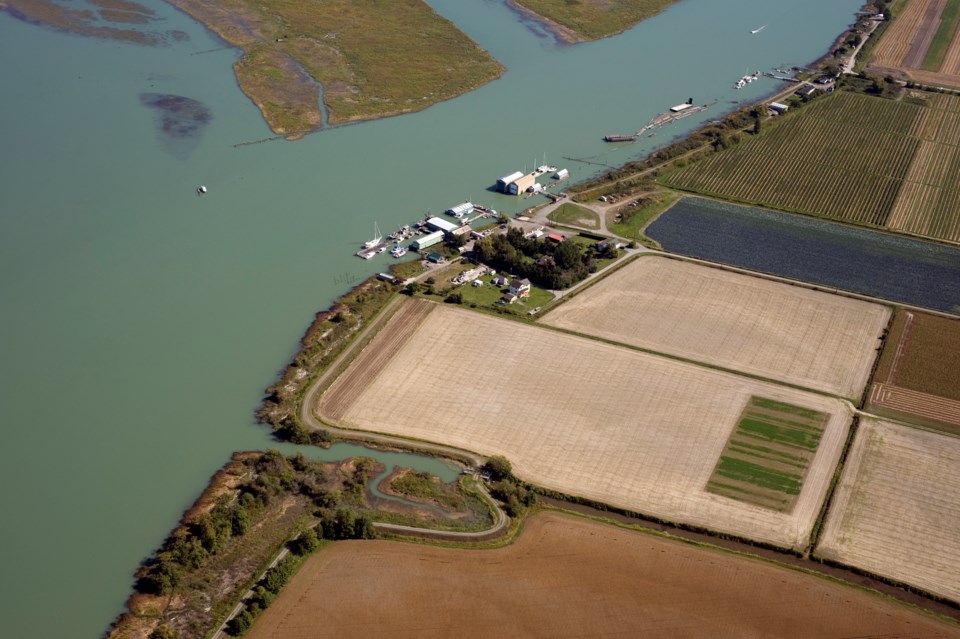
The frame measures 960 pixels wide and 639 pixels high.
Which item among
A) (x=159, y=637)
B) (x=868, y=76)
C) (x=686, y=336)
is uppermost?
(x=868, y=76)

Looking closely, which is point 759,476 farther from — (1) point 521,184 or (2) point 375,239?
(1) point 521,184

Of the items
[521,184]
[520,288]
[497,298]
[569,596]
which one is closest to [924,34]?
[521,184]

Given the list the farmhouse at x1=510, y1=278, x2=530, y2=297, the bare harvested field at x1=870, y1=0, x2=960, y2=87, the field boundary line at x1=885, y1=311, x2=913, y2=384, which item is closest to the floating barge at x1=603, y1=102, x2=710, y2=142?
the bare harvested field at x1=870, y1=0, x2=960, y2=87

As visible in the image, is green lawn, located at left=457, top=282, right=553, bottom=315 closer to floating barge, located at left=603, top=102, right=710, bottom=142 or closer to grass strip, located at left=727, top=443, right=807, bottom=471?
grass strip, located at left=727, top=443, right=807, bottom=471

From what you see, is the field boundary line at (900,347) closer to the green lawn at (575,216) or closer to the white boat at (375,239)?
the green lawn at (575,216)

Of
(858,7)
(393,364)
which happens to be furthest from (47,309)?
(858,7)

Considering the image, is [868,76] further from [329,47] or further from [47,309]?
[47,309]
